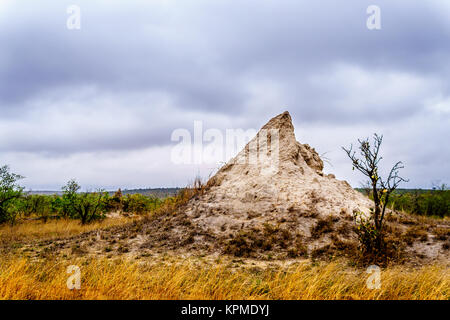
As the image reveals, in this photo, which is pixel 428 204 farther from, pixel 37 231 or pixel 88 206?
pixel 37 231

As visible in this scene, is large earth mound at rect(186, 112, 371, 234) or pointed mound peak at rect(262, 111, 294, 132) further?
pointed mound peak at rect(262, 111, 294, 132)

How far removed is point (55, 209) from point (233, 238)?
1517 cm

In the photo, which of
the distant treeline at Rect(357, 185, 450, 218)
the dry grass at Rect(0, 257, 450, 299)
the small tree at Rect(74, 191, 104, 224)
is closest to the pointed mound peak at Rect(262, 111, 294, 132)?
the dry grass at Rect(0, 257, 450, 299)

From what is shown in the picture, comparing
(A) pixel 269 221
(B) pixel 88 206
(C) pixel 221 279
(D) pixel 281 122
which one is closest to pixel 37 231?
(B) pixel 88 206

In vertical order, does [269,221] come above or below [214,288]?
above

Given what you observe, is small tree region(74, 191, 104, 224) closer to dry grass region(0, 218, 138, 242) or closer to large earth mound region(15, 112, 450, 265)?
dry grass region(0, 218, 138, 242)

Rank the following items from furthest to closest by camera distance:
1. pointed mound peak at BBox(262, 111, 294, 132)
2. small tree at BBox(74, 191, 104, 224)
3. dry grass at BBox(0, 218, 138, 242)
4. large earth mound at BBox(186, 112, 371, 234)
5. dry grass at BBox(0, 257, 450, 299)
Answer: small tree at BBox(74, 191, 104, 224) < pointed mound peak at BBox(262, 111, 294, 132) < dry grass at BBox(0, 218, 138, 242) < large earth mound at BBox(186, 112, 371, 234) < dry grass at BBox(0, 257, 450, 299)

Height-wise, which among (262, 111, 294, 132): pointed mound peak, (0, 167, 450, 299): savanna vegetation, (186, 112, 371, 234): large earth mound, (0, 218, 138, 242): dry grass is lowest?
(0, 218, 138, 242): dry grass

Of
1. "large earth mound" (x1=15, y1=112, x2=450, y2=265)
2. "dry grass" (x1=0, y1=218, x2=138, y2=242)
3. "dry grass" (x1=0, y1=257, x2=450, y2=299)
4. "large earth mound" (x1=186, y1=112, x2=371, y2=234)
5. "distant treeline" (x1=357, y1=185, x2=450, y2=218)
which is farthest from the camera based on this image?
"distant treeline" (x1=357, y1=185, x2=450, y2=218)

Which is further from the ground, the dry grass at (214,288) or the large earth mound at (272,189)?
the large earth mound at (272,189)

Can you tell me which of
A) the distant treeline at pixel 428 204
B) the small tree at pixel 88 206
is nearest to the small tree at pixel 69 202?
the small tree at pixel 88 206

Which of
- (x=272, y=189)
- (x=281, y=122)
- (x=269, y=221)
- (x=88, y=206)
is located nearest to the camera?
(x=269, y=221)

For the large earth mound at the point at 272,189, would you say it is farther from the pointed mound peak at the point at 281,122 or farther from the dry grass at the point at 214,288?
the dry grass at the point at 214,288
